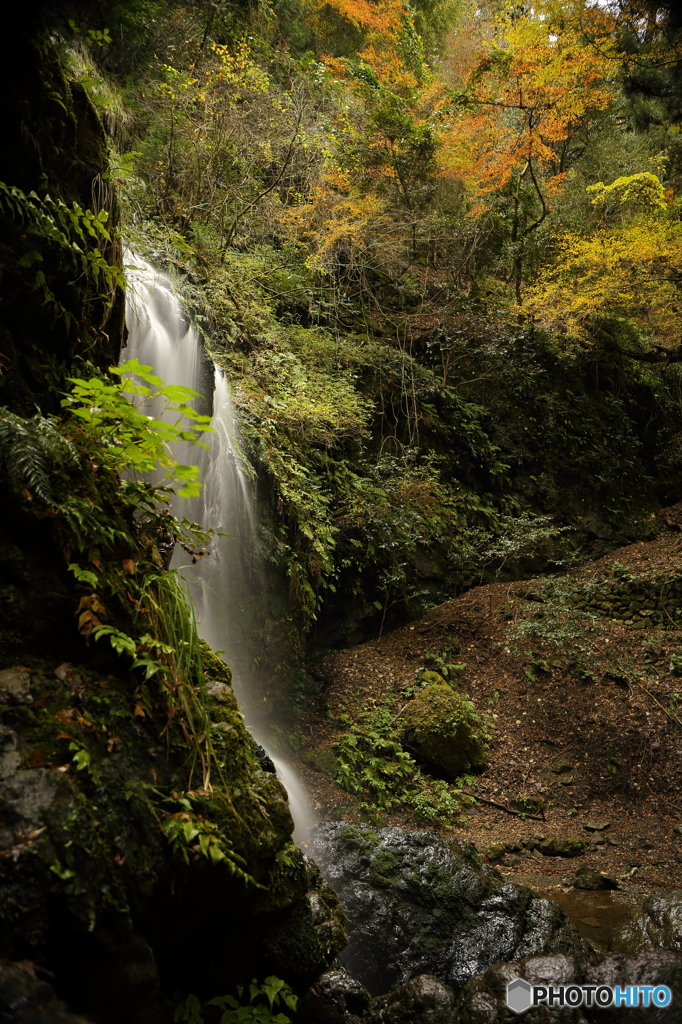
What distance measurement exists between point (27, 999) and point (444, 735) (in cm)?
665

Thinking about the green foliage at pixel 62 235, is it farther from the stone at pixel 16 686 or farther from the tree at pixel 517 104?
the tree at pixel 517 104

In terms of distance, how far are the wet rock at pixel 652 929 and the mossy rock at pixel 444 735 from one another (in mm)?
2922

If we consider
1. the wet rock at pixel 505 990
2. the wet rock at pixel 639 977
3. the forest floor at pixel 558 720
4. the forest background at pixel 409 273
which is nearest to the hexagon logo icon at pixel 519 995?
the wet rock at pixel 505 990

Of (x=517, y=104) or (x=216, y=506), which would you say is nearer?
(x=216, y=506)

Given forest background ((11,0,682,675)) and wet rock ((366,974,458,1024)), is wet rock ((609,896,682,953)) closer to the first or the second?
wet rock ((366,974,458,1024))

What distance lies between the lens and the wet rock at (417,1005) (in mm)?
3684

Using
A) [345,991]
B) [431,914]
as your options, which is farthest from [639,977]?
[345,991]

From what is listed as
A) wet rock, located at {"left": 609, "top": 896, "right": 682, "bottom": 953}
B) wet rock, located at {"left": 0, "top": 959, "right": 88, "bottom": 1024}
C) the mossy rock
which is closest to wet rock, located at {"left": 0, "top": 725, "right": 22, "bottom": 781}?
wet rock, located at {"left": 0, "top": 959, "right": 88, "bottom": 1024}

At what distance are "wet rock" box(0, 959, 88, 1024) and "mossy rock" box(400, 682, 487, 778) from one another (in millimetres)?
6404

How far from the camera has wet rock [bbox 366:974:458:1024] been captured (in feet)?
12.1

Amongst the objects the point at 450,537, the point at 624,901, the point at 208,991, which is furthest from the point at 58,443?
the point at 450,537

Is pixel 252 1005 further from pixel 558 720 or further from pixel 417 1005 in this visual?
pixel 558 720

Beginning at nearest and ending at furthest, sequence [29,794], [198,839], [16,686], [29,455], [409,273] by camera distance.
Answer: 1. [29,794]
2. [16,686]
3. [198,839]
4. [29,455]
5. [409,273]

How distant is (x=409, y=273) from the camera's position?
12.8 metres
